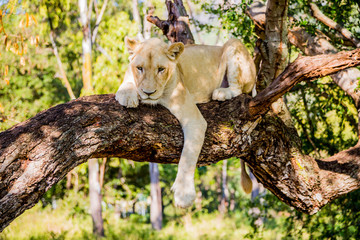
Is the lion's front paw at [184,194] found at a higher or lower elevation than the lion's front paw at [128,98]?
lower

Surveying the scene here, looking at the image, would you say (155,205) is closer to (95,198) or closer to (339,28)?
(95,198)

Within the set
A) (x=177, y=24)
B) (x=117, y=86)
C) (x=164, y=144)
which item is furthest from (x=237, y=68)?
(x=117, y=86)

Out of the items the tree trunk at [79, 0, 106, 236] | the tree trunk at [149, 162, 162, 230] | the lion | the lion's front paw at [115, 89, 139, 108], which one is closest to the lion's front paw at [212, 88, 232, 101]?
the lion

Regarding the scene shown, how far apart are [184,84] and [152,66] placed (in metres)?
0.69

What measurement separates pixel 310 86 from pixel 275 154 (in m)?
3.54

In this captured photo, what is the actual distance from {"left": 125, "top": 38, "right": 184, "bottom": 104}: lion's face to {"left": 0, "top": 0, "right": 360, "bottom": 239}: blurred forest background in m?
1.83

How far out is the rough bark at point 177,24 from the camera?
5.95m

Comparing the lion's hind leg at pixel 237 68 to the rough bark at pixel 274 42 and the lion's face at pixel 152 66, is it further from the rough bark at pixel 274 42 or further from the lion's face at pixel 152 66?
the lion's face at pixel 152 66

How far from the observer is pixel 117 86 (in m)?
13.5

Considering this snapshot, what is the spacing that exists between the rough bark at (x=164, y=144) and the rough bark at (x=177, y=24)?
185 cm

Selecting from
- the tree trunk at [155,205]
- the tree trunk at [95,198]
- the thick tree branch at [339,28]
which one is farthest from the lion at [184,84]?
the tree trunk at [155,205]

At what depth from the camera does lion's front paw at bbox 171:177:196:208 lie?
356cm

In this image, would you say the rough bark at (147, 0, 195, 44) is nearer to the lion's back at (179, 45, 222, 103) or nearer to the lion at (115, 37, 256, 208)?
the lion's back at (179, 45, 222, 103)

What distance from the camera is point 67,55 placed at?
72.7ft
